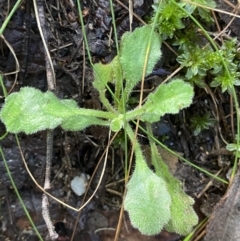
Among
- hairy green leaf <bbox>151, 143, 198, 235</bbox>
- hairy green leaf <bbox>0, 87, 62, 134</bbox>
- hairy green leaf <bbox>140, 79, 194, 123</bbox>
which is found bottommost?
hairy green leaf <bbox>151, 143, 198, 235</bbox>

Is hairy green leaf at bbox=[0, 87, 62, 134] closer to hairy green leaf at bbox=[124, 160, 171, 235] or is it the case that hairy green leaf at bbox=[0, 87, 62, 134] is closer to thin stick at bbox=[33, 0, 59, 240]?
thin stick at bbox=[33, 0, 59, 240]

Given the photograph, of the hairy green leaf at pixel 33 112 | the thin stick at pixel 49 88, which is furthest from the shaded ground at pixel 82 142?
the hairy green leaf at pixel 33 112

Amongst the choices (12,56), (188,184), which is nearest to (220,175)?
(188,184)

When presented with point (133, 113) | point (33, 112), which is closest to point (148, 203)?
point (133, 113)

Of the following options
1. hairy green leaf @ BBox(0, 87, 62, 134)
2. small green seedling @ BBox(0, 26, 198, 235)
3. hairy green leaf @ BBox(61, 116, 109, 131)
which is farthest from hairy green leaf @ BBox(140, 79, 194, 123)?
hairy green leaf @ BBox(0, 87, 62, 134)

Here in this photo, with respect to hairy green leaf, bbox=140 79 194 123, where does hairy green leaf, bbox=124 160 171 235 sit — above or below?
below

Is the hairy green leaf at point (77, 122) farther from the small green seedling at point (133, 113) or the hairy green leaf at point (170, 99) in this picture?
the hairy green leaf at point (170, 99)

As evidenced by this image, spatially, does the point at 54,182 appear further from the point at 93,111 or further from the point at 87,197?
the point at 93,111
